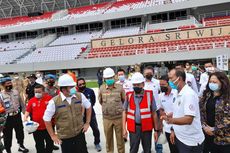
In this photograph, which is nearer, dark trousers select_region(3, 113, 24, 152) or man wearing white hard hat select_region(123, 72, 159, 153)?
man wearing white hard hat select_region(123, 72, 159, 153)

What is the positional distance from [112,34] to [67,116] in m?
27.7

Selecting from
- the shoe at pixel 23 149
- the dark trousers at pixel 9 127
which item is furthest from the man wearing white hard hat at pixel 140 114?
the shoe at pixel 23 149

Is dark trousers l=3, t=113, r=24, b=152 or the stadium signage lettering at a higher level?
the stadium signage lettering

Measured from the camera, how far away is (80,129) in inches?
172

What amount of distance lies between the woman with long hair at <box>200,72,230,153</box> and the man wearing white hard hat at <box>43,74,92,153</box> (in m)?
1.91

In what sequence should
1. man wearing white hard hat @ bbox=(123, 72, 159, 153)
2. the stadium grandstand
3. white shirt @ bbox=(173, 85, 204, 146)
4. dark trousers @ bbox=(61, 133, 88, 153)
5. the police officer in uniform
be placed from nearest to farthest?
1. white shirt @ bbox=(173, 85, 204, 146)
2. dark trousers @ bbox=(61, 133, 88, 153)
3. man wearing white hard hat @ bbox=(123, 72, 159, 153)
4. the police officer in uniform
5. the stadium grandstand

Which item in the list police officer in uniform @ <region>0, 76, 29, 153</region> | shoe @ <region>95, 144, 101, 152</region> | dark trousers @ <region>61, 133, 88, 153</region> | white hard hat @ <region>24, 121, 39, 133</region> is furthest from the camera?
shoe @ <region>95, 144, 101, 152</region>

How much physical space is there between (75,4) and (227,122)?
39188 mm

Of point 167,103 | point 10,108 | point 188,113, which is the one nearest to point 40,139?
point 10,108

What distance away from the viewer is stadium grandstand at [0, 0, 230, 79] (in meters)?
23.5

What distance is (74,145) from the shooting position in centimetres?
434

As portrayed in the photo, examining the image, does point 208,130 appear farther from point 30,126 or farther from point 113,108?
point 30,126

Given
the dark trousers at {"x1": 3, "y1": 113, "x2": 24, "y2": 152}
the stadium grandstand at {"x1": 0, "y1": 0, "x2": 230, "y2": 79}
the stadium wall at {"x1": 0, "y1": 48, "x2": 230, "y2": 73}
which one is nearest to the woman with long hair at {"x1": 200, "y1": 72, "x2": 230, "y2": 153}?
the dark trousers at {"x1": 3, "y1": 113, "x2": 24, "y2": 152}

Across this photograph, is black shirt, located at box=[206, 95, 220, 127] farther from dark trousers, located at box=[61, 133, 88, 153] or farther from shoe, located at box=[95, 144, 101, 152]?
shoe, located at box=[95, 144, 101, 152]
